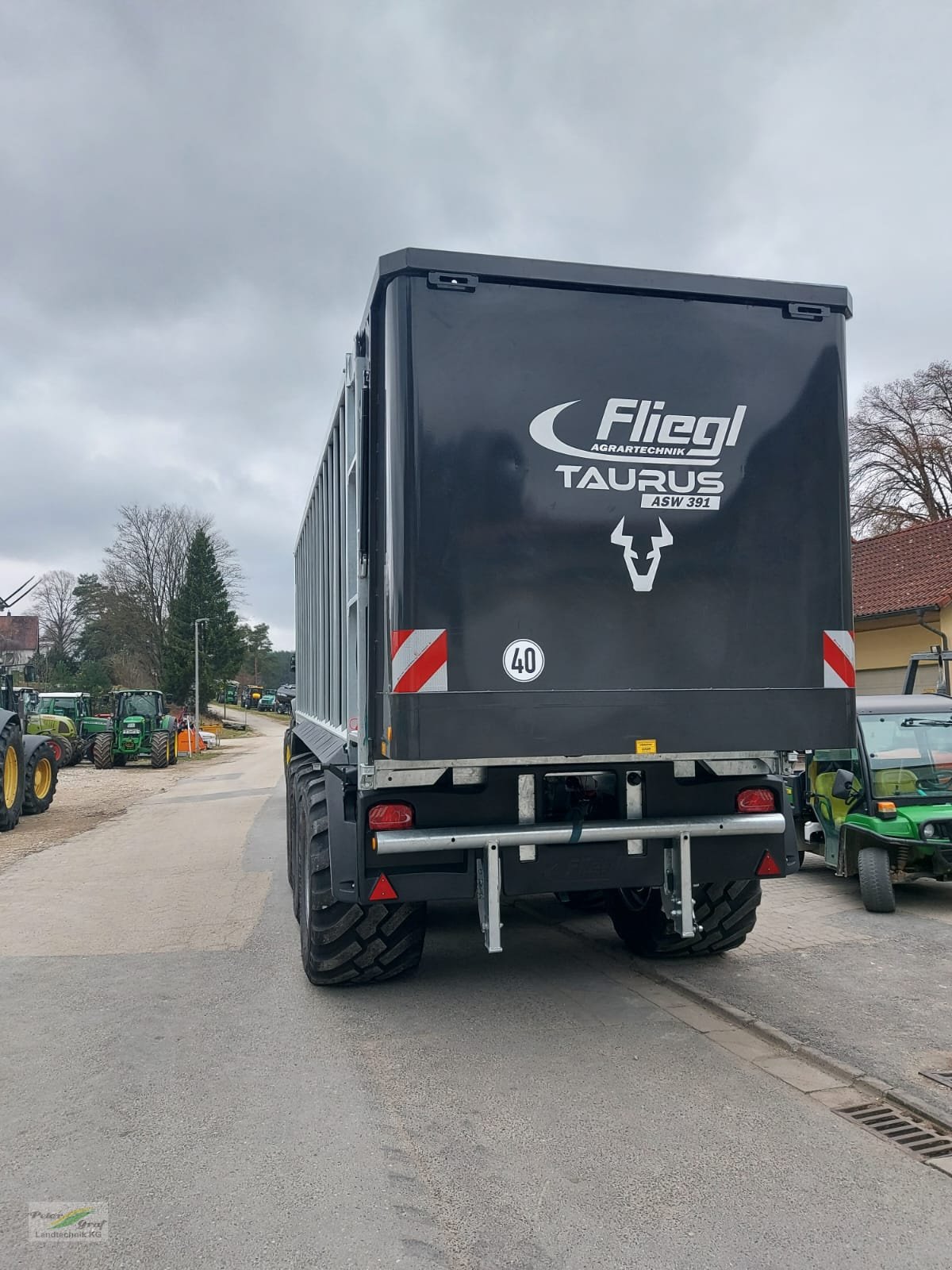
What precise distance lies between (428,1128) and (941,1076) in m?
2.27

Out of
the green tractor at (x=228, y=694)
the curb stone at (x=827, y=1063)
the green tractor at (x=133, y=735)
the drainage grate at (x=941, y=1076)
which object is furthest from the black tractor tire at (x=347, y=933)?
the green tractor at (x=228, y=694)

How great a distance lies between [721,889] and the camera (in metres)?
5.76

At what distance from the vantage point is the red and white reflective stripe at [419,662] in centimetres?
429

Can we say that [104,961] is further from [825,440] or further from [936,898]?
[936,898]

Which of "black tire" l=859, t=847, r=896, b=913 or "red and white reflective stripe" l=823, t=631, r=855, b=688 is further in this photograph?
"black tire" l=859, t=847, r=896, b=913

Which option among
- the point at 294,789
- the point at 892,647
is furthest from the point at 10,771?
the point at 892,647

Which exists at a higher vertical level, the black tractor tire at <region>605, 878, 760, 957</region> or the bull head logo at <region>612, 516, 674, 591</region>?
the bull head logo at <region>612, 516, 674, 591</region>

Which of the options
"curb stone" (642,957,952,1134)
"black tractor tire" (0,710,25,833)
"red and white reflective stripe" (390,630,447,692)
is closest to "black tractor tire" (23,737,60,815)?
"black tractor tire" (0,710,25,833)

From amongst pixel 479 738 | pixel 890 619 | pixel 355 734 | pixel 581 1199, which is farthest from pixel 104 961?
pixel 890 619

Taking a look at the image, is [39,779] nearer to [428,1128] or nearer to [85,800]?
[85,800]

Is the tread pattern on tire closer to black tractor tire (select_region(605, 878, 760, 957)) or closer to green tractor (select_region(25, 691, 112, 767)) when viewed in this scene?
black tractor tire (select_region(605, 878, 760, 957))

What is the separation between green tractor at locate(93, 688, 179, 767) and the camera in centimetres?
2819

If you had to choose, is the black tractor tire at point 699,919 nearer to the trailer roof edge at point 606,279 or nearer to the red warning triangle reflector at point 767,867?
the red warning triangle reflector at point 767,867

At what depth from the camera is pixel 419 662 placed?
14.1ft
